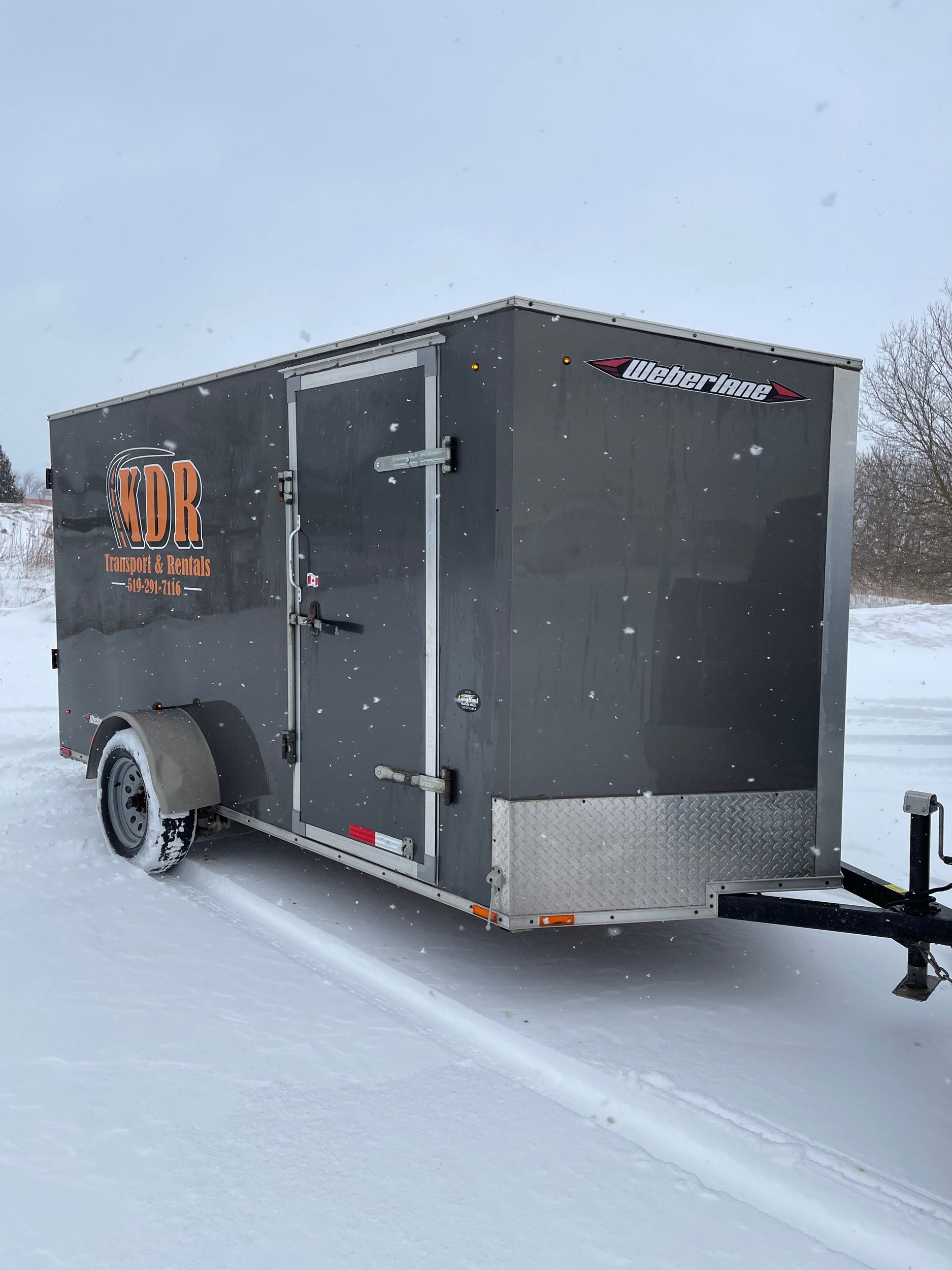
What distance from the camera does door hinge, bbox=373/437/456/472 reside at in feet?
11.9

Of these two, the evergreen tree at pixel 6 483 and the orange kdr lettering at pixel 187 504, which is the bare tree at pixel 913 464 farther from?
the evergreen tree at pixel 6 483

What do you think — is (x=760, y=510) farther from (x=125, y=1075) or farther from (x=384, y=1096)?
(x=125, y=1075)

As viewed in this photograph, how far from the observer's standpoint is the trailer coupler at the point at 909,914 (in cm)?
322

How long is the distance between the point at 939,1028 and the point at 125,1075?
3.01 metres

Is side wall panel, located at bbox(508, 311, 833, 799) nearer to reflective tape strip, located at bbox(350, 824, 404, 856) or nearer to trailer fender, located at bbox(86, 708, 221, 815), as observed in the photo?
reflective tape strip, located at bbox(350, 824, 404, 856)

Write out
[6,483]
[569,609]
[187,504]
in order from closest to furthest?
[569,609], [187,504], [6,483]

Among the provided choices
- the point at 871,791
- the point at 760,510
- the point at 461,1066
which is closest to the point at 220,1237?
the point at 461,1066

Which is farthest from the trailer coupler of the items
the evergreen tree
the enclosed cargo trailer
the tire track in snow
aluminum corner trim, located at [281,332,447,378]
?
the evergreen tree

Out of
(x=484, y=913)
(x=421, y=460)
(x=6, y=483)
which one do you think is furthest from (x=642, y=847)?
(x=6, y=483)

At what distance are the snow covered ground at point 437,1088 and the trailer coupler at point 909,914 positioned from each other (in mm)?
319

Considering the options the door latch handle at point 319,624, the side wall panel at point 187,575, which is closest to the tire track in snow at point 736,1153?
the door latch handle at point 319,624

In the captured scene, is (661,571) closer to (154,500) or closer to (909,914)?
A: (909,914)

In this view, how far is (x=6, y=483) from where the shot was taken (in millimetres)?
46094

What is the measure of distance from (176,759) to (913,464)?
13267 millimetres
